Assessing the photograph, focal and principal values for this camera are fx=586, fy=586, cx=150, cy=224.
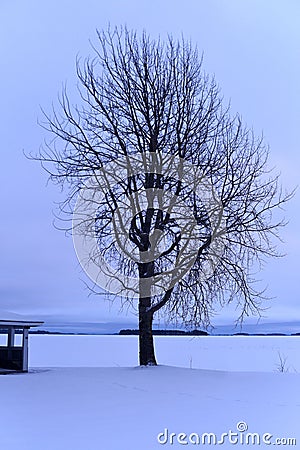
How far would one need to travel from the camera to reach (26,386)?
10945mm

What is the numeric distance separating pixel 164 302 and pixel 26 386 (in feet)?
15.2

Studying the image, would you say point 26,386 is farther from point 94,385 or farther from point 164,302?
point 164,302

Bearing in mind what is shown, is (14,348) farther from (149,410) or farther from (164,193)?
(149,410)

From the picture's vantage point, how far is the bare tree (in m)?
14.6

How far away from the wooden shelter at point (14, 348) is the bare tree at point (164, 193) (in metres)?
2.18

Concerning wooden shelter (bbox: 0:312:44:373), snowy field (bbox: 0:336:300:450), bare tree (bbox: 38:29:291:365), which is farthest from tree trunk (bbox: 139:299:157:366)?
wooden shelter (bbox: 0:312:44:373)

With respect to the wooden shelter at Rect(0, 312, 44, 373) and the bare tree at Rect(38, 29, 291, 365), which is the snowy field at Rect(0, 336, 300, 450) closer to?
the wooden shelter at Rect(0, 312, 44, 373)

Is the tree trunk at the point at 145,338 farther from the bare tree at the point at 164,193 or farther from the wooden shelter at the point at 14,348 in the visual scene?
the wooden shelter at the point at 14,348

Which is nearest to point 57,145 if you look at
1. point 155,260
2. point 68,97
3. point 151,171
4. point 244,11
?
point 68,97

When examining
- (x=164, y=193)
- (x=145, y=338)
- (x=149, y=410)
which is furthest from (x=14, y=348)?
(x=149, y=410)

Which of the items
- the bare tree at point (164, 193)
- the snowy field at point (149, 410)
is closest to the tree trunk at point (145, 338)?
the bare tree at point (164, 193)

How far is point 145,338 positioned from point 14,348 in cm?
341

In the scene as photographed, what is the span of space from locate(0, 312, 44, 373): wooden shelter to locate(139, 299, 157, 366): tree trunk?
8.56 feet

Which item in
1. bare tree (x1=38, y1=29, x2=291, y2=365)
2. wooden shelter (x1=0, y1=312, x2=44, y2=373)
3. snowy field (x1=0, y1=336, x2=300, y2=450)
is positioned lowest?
snowy field (x1=0, y1=336, x2=300, y2=450)
